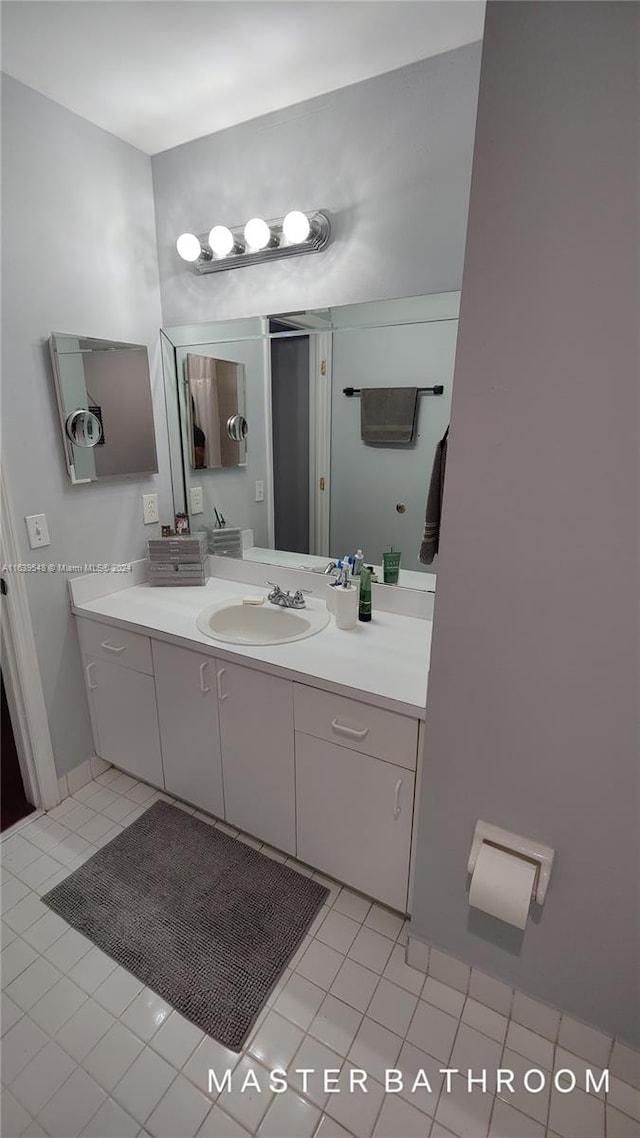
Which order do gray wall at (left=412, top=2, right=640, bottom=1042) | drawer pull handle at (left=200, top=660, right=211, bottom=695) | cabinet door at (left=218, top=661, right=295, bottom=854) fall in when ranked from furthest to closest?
drawer pull handle at (left=200, top=660, right=211, bottom=695)
cabinet door at (left=218, top=661, right=295, bottom=854)
gray wall at (left=412, top=2, right=640, bottom=1042)

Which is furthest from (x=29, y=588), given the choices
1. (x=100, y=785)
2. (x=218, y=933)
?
(x=218, y=933)

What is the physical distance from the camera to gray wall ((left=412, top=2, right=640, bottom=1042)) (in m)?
0.75

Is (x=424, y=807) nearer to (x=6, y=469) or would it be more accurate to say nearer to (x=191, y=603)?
(x=191, y=603)

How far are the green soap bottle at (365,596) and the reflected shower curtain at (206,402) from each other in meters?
0.86

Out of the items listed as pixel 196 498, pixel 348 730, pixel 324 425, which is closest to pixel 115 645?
pixel 196 498

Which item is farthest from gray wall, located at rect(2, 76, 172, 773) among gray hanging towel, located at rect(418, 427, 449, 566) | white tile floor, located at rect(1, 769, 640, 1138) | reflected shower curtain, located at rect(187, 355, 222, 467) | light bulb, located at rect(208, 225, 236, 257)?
gray hanging towel, located at rect(418, 427, 449, 566)

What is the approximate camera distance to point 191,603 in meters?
1.86

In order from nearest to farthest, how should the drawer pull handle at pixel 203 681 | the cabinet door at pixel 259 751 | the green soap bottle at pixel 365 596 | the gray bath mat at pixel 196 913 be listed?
the gray bath mat at pixel 196 913 < the cabinet door at pixel 259 751 < the drawer pull handle at pixel 203 681 < the green soap bottle at pixel 365 596

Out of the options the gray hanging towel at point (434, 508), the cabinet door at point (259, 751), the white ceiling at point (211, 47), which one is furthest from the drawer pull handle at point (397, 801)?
the white ceiling at point (211, 47)

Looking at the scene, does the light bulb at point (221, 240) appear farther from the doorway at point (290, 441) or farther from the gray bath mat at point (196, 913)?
Result: the gray bath mat at point (196, 913)

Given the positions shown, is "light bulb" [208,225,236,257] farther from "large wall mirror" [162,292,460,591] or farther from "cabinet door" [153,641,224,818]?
"cabinet door" [153,641,224,818]

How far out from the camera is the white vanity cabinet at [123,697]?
67.5 inches

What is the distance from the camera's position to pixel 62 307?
1.62 m

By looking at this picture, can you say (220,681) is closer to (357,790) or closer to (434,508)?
(357,790)
